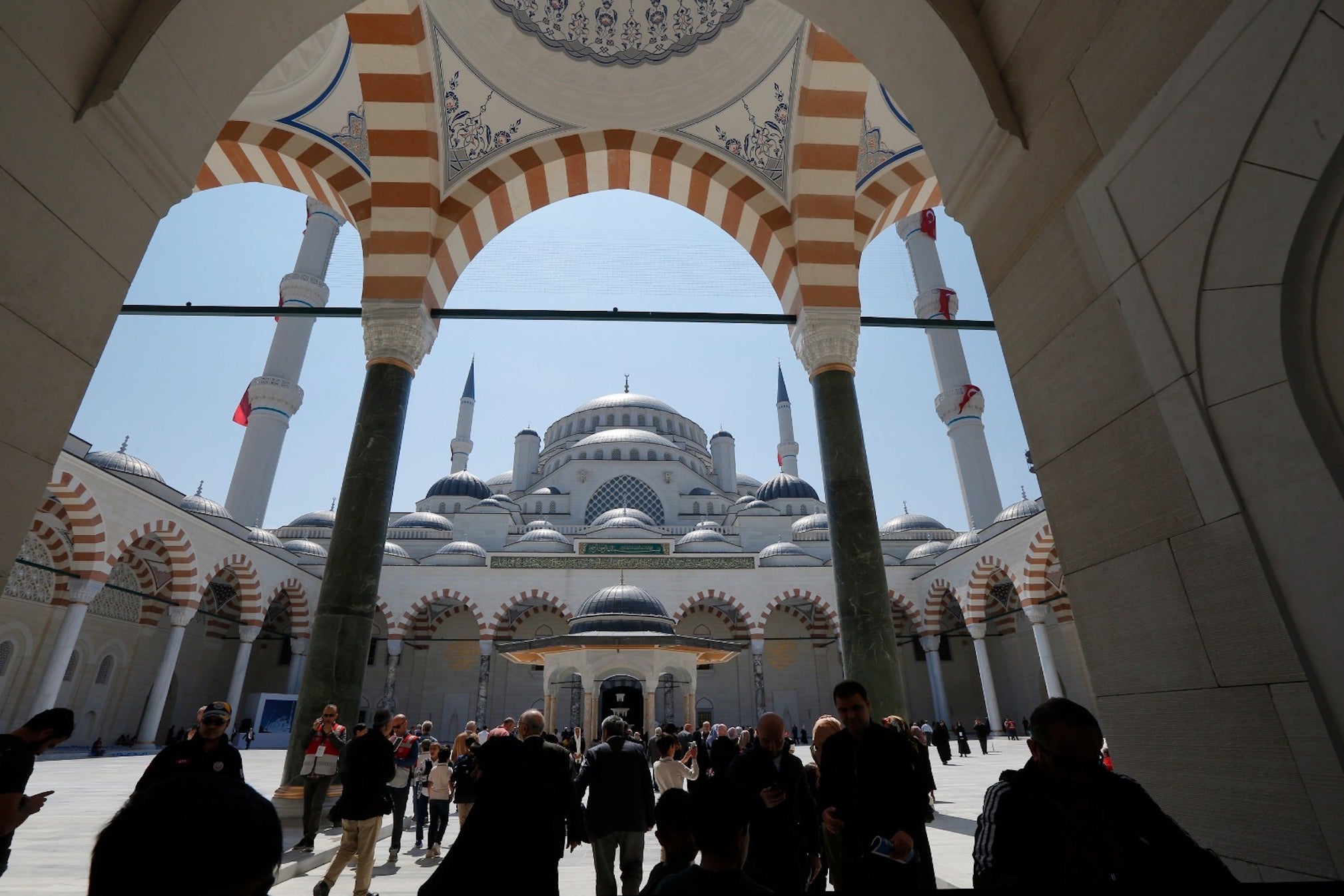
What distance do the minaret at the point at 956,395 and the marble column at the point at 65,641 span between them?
1814 cm

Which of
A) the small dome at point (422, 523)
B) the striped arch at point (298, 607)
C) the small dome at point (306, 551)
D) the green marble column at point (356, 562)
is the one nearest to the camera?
the green marble column at point (356, 562)

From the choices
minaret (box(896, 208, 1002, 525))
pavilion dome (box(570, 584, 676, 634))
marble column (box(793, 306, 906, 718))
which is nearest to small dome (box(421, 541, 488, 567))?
pavilion dome (box(570, 584, 676, 634))

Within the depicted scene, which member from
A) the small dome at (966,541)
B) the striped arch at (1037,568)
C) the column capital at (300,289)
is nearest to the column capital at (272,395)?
the column capital at (300,289)

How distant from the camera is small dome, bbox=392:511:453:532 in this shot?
73.3ft

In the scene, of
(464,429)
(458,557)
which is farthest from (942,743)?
(464,429)

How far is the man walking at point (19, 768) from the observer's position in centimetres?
196

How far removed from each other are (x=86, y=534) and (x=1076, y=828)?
1456 cm

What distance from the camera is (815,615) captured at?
67.8 feet

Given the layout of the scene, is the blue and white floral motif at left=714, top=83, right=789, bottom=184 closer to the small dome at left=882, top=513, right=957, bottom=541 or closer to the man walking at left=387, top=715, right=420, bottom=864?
the man walking at left=387, top=715, right=420, bottom=864

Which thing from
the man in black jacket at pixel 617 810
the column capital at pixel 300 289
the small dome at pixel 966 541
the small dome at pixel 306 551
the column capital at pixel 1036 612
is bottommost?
the man in black jacket at pixel 617 810

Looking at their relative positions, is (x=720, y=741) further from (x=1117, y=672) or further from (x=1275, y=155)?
(x=1275, y=155)

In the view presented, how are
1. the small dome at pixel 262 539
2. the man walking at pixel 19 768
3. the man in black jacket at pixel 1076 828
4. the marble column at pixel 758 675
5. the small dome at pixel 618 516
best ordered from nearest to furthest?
1. the man in black jacket at pixel 1076 828
2. the man walking at pixel 19 768
3. the small dome at pixel 262 539
4. the marble column at pixel 758 675
5. the small dome at pixel 618 516

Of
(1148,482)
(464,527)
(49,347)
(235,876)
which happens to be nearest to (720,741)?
(1148,482)

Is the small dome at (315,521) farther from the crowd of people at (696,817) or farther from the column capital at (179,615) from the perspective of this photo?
the crowd of people at (696,817)
